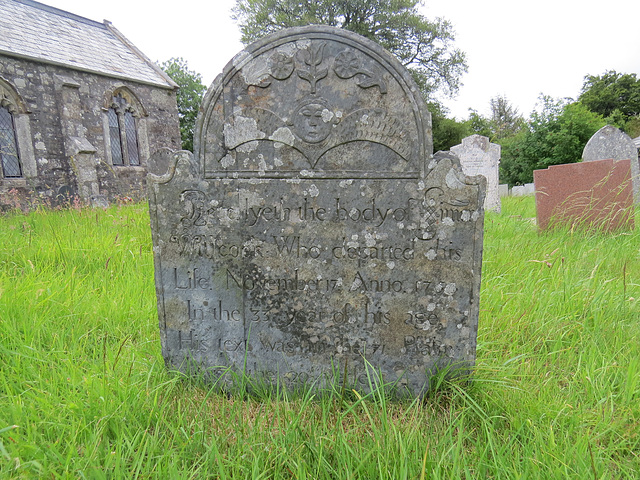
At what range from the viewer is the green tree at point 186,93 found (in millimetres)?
26625

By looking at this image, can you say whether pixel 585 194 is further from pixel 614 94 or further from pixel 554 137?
pixel 614 94

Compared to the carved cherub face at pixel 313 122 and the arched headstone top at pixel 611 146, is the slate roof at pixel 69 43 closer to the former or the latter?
the carved cherub face at pixel 313 122

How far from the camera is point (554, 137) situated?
1608 cm

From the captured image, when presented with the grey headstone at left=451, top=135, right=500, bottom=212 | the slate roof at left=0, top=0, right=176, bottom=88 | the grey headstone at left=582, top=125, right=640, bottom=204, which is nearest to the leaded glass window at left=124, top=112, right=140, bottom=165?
the slate roof at left=0, top=0, right=176, bottom=88

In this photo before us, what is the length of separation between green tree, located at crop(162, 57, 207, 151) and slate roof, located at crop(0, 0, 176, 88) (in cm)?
1177

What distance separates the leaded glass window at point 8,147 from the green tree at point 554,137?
20.1 m

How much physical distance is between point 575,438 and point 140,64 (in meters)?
16.7

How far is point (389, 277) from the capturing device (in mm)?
1951

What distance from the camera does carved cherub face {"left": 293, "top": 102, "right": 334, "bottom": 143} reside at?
1.86 metres

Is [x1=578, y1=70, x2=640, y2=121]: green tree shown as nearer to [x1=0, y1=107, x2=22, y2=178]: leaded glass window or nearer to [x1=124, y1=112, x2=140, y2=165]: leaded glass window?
[x1=124, y1=112, x2=140, y2=165]: leaded glass window

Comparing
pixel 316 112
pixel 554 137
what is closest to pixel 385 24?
A: pixel 554 137

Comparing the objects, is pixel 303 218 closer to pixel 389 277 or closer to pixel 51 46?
pixel 389 277

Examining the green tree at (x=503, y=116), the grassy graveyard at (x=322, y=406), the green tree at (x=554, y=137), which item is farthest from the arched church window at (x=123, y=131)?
the green tree at (x=503, y=116)

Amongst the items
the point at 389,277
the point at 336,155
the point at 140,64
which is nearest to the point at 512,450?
the point at 389,277
